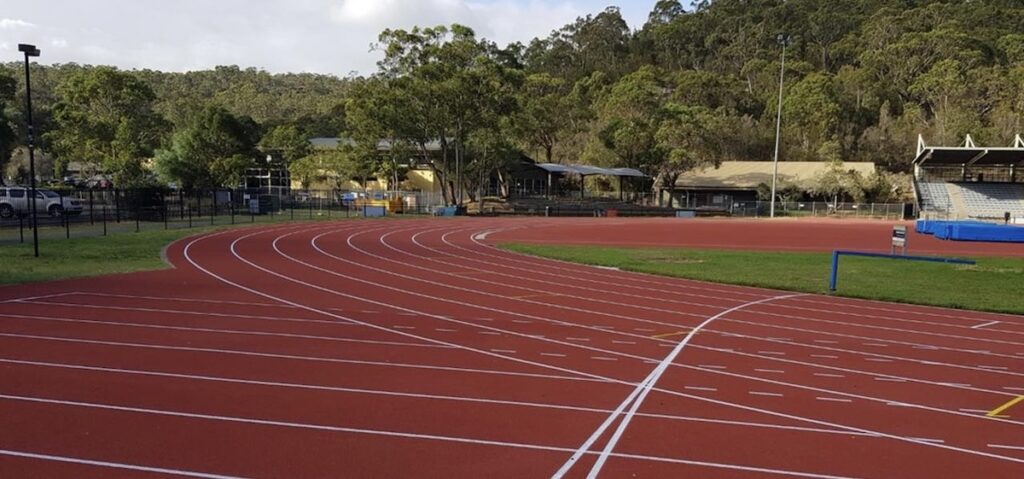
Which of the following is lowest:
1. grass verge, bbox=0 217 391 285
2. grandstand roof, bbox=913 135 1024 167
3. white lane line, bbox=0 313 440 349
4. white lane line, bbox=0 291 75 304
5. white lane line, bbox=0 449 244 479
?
white lane line, bbox=0 449 244 479

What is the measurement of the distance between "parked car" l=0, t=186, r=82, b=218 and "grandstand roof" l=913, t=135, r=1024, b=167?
186ft

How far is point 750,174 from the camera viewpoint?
68.6 metres

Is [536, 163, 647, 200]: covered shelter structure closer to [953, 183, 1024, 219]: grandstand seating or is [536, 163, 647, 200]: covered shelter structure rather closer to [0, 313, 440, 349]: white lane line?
[953, 183, 1024, 219]: grandstand seating

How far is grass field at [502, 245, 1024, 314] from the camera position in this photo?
15.5 m

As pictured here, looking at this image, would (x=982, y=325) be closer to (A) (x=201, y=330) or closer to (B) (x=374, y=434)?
(B) (x=374, y=434)

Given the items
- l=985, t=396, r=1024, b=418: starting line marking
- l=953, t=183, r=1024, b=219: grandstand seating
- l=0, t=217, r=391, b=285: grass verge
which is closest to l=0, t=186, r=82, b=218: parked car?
l=0, t=217, r=391, b=285: grass verge

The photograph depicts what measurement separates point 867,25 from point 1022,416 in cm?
11409

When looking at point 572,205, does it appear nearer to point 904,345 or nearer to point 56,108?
point 56,108

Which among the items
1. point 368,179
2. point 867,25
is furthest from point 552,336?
point 867,25

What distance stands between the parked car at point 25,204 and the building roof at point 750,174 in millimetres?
50488

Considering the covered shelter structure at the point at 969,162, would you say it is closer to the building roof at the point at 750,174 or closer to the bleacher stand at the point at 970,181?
the bleacher stand at the point at 970,181

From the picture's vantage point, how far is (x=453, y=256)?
74.3 feet

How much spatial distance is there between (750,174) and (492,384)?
6581 cm

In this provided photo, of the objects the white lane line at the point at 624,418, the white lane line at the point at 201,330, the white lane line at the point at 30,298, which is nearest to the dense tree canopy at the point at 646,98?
the white lane line at the point at 30,298
